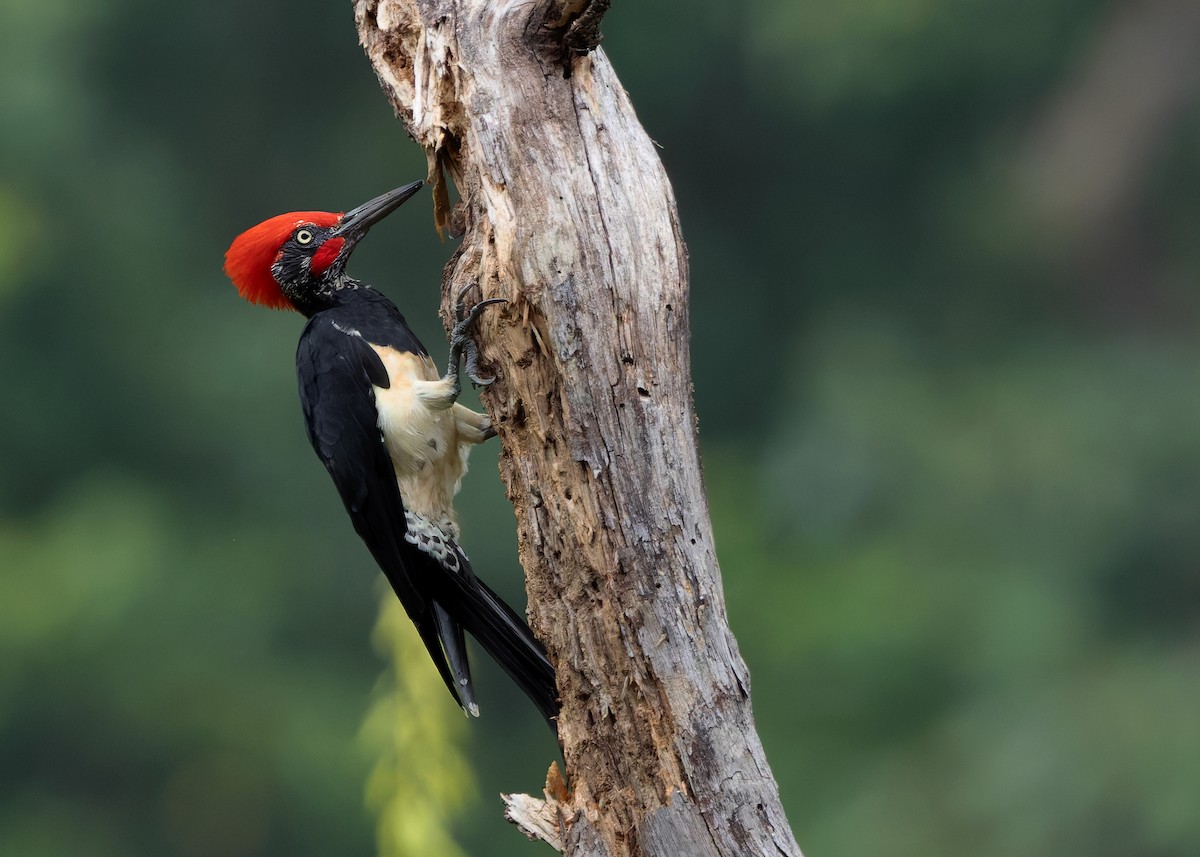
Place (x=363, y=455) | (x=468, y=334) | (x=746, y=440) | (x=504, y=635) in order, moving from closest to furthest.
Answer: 1. (x=468, y=334)
2. (x=504, y=635)
3. (x=363, y=455)
4. (x=746, y=440)

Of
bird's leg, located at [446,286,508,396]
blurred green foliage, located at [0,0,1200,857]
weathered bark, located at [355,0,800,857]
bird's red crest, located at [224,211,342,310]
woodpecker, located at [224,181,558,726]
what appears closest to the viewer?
weathered bark, located at [355,0,800,857]

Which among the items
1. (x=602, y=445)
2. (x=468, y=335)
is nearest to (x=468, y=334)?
(x=468, y=335)

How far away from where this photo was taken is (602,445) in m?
2.60

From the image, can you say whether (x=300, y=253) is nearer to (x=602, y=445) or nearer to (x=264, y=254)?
(x=264, y=254)

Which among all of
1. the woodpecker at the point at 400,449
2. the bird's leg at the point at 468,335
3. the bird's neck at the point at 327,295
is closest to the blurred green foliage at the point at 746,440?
the bird's neck at the point at 327,295

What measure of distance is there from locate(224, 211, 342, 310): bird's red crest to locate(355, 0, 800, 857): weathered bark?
1.02 metres

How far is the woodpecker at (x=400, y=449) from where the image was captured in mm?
3326

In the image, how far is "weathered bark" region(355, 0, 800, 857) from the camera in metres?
2.56

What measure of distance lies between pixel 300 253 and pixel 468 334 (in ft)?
3.36

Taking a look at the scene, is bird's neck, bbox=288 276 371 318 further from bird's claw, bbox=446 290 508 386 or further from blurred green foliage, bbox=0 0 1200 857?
blurred green foliage, bbox=0 0 1200 857

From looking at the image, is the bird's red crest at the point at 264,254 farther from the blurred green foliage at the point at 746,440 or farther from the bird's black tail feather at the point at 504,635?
the blurred green foliage at the point at 746,440

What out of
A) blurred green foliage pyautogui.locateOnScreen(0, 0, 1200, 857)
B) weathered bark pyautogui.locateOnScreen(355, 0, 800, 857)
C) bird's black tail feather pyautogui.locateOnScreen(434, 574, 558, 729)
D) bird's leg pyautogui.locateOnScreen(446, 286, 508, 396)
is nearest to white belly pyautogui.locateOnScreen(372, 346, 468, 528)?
bird's black tail feather pyautogui.locateOnScreen(434, 574, 558, 729)

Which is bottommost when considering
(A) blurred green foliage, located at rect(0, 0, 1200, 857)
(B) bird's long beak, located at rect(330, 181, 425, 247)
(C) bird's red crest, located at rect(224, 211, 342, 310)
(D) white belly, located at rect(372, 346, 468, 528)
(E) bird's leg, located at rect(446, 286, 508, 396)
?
(E) bird's leg, located at rect(446, 286, 508, 396)

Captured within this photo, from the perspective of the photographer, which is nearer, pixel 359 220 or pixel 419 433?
pixel 419 433
